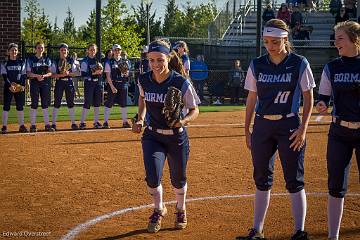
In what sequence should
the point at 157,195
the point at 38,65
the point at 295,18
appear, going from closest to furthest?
the point at 157,195 < the point at 38,65 < the point at 295,18

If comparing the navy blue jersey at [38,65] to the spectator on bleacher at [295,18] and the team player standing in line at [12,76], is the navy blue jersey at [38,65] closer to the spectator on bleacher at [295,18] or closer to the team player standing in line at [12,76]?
the team player standing in line at [12,76]

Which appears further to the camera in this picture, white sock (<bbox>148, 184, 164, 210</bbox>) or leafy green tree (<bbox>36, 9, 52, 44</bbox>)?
leafy green tree (<bbox>36, 9, 52, 44</bbox>)

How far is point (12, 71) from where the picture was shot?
1411 centimetres

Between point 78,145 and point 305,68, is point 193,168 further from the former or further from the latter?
point 305,68

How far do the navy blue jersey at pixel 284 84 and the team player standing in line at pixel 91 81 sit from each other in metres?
10.2

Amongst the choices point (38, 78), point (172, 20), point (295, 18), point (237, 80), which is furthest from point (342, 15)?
point (172, 20)

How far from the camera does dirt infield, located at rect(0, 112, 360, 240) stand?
6006 millimetres

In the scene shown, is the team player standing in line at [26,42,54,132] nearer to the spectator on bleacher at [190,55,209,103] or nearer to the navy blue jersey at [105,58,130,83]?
the navy blue jersey at [105,58,130,83]

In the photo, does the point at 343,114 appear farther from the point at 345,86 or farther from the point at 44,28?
the point at 44,28

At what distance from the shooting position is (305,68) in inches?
213

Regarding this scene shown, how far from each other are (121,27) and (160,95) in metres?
33.1

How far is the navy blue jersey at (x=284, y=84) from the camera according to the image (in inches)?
212

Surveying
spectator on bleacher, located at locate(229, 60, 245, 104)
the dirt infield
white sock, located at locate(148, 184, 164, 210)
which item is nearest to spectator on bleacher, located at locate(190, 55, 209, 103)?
spectator on bleacher, located at locate(229, 60, 245, 104)

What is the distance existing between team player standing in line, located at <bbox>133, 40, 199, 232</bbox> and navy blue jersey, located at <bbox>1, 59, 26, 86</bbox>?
29.2ft
